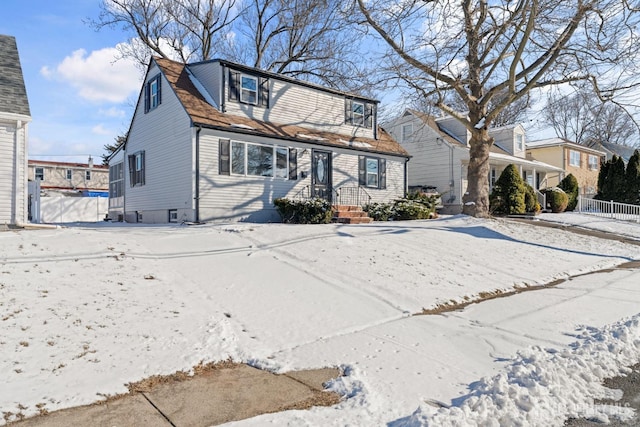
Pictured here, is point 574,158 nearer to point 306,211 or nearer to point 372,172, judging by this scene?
point 372,172

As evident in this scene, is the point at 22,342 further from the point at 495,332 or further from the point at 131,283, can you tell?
the point at 495,332

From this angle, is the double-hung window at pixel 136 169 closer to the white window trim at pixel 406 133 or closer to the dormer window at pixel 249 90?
the dormer window at pixel 249 90

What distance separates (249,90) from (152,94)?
394 cm

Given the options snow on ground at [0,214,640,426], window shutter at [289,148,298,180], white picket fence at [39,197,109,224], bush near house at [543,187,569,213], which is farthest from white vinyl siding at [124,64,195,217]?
bush near house at [543,187,569,213]

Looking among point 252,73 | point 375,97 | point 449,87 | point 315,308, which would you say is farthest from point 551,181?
point 315,308

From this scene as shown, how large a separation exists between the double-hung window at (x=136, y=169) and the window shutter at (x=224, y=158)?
4619 millimetres

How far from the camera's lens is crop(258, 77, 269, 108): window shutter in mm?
16188

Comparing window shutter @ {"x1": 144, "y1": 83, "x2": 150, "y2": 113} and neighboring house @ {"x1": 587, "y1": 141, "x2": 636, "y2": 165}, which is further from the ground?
neighboring house @ {"x1": 587, "y1": 141, "x2": 636, "y2": 165}

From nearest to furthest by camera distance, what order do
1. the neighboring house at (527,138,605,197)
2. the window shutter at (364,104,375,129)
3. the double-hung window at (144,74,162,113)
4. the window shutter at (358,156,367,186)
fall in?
the double-hung window at (144,74,162,113)
the window shutter at (358,156,367,186)
the window shutter at (364,104,375,129)
the neighboring house at (527,138,605,197)

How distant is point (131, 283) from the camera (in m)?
6.00

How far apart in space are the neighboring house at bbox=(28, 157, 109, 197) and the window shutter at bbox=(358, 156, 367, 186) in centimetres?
3065

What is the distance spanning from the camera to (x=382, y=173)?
19250mm

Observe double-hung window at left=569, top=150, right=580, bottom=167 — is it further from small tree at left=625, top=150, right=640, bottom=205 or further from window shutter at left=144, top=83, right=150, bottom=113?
window shutter at left=144, top=83, right=150, bottom=113

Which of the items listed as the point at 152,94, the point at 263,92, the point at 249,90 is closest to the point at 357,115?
the point at 263,92
